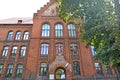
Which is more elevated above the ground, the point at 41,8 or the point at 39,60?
the point at 41,8

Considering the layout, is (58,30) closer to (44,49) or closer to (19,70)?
(44,49)

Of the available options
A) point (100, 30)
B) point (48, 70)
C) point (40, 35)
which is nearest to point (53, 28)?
point (40, 35)

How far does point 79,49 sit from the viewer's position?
22.4m

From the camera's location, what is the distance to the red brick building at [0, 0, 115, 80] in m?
20.6

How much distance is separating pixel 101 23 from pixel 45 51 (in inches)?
510

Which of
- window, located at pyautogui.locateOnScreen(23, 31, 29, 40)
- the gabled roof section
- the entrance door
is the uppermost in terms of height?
the gabled roof section

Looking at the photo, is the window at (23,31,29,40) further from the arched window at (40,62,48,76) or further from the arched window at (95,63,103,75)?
the arched window at (95,63,103,75)

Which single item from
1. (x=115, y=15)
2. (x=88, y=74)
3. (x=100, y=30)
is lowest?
(x=88, y=74)

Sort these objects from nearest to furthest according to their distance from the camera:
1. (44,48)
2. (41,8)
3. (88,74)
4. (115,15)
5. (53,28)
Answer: (115,15)
(88,74)
(44,48)
(53,28)
(41,8)

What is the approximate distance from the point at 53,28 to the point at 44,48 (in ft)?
13.2

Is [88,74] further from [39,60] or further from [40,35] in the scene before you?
[40,35]

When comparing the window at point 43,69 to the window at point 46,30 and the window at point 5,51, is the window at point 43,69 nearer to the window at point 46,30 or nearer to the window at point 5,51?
the window at point 46,30

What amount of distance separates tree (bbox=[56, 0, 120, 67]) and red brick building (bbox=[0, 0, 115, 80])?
18.7 feet

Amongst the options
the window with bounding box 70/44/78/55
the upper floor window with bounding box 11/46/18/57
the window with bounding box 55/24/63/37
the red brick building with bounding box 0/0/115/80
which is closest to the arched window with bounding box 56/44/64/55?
the red brick building with bounding box 0/0/115/80
